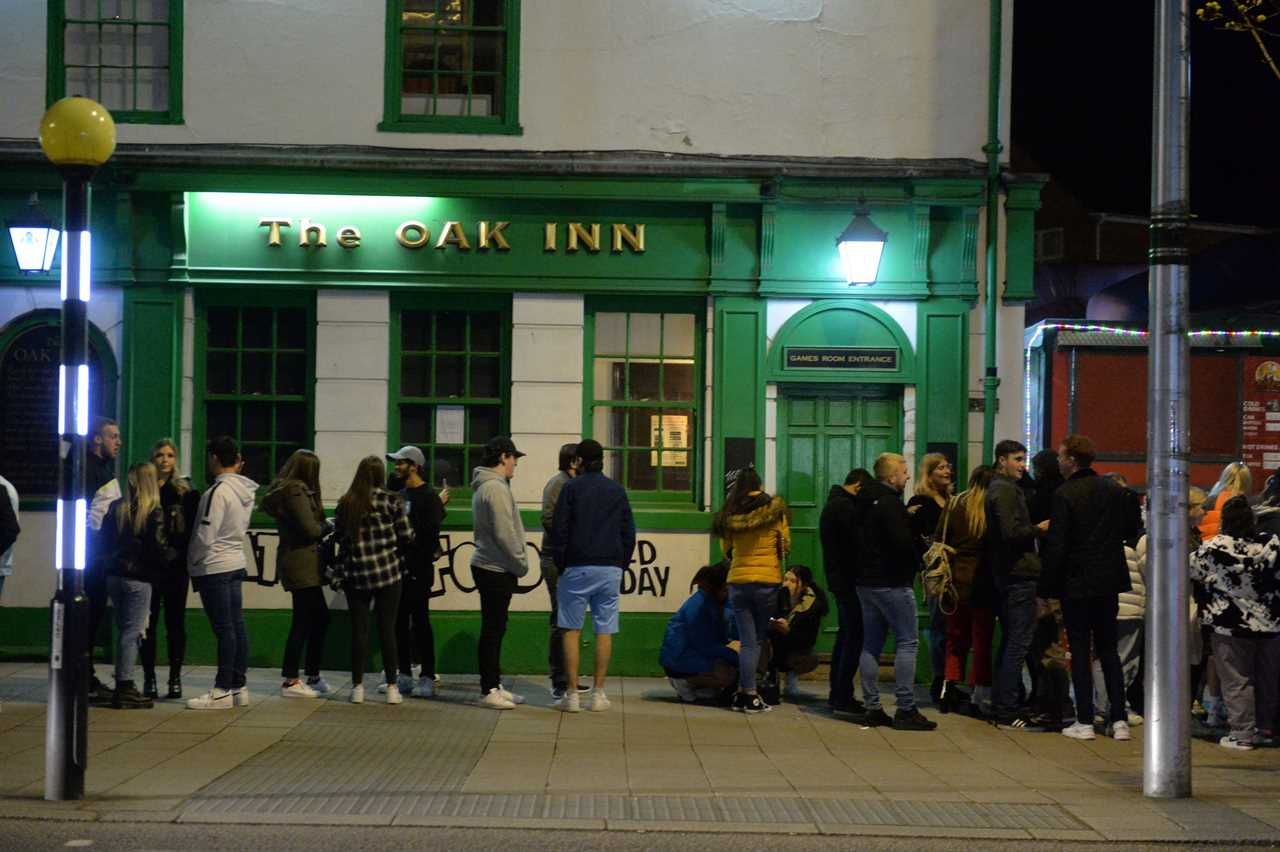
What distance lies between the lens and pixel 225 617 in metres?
11.6

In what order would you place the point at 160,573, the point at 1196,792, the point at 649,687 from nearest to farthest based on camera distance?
the point at 1196,792
the point at 160,573
the point at 649,687

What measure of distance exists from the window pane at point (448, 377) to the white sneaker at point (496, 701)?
3.02 m

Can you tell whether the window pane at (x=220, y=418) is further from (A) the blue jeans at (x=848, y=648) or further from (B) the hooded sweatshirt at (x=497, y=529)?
(A) the blue jeans at (x=848, y=648)

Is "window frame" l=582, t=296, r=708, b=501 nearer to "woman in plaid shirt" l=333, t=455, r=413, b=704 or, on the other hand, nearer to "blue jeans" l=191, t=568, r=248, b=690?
"woman in plaid shirt" l=333, t=455, r=413, b=704

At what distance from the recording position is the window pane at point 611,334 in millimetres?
14156

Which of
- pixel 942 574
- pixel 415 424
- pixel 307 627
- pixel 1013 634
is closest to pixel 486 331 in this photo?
pixel 415 424

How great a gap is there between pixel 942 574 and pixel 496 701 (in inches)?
134

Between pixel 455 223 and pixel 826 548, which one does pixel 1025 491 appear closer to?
pixel 826 548

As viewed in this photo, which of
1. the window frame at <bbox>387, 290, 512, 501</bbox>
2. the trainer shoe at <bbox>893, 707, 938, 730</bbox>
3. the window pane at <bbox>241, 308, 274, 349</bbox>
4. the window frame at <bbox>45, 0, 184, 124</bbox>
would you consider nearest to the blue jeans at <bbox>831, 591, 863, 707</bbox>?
the trainer shoe at <bbox>893, 707, 938, 730</bbox>

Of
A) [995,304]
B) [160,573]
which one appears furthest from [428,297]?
[995,304]

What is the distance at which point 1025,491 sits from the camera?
483 inches

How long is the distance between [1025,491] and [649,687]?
11.3 ft

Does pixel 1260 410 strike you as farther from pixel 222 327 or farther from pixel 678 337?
pixel 222 327

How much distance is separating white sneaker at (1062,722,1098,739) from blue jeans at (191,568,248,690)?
5818mm
